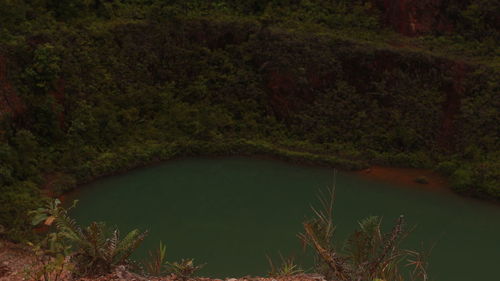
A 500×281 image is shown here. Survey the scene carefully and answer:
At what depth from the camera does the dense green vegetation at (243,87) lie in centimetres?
1573

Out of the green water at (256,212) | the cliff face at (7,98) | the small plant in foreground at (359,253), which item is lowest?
the green water at (256,212)

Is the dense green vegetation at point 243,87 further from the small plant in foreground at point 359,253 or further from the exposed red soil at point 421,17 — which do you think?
the small plant in foreground at point 359,253

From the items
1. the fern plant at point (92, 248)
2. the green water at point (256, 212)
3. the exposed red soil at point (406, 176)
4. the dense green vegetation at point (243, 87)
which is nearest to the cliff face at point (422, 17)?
the dense green vegetation at point (243, 87)

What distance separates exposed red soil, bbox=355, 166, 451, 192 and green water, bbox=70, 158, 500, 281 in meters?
0.32

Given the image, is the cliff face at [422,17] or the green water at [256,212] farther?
the cliff face at [422,17]

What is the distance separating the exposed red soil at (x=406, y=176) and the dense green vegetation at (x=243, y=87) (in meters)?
0.26

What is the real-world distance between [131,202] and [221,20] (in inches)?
284

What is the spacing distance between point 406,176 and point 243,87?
5.65 metres

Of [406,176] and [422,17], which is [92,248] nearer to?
[406,176]

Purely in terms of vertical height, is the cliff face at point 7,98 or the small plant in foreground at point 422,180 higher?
the cliff face at point 7,98

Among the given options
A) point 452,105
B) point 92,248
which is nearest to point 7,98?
point 92,248

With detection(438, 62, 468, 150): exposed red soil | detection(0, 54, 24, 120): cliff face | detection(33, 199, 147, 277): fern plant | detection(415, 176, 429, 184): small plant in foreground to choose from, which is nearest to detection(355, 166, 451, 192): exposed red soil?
detection(415, 176, 429, 184): small plant in foreground

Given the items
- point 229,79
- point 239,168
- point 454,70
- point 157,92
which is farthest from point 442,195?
point 157,92

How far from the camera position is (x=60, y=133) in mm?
15773
